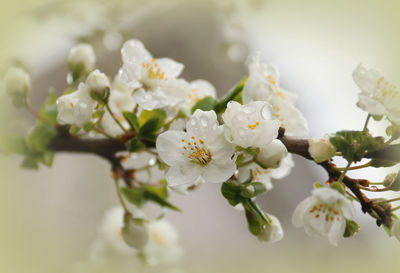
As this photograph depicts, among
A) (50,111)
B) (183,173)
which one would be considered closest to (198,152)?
(183,173)

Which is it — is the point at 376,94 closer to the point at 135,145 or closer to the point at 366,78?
the point at 366,78

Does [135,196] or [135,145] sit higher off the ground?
[135,145]

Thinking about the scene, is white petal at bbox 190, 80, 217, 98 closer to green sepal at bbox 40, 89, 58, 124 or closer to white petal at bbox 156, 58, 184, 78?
white petal at bbox 156, 58, 184, 78

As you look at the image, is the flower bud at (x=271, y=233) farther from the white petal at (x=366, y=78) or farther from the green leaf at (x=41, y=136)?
the green leaf at (x=41, y=136)

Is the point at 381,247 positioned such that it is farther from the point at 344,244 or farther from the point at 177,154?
the point at 177,154

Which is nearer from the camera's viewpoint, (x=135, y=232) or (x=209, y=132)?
(x=209, y=132)

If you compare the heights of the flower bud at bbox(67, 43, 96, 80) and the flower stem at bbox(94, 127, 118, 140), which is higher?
the flower bud at bbox(67, 43, 96, 80)

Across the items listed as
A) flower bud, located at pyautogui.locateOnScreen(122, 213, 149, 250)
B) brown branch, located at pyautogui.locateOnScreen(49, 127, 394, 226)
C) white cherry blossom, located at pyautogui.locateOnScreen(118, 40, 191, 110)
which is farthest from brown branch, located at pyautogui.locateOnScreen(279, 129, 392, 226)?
flower bud, located at pyautogui.locateOnScreen(122, 213, 149, 250)
